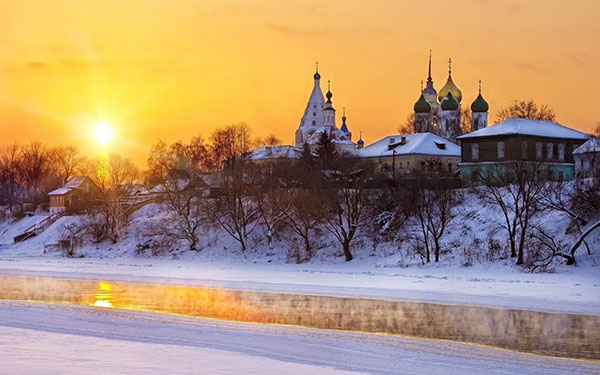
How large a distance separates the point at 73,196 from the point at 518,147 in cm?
4643

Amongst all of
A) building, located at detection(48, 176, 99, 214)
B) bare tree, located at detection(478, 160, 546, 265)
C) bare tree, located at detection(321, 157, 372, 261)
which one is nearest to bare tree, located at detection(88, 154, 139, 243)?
building, located at detection(48, 176, 99, 214)

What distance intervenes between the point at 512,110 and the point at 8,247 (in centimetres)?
6163

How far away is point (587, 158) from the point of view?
61.2 meters

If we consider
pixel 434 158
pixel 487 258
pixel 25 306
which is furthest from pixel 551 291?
pixel 434 158

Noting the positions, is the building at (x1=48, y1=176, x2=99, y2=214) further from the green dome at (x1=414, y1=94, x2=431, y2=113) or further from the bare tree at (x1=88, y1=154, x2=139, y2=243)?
the green dome at (x1=414, y1=94, x2=431, y2=113)

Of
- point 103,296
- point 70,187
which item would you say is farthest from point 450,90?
point 103,296

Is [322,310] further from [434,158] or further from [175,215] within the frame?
[434,158]

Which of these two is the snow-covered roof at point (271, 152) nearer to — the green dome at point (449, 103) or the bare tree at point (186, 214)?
the green dome at point (449, 103)

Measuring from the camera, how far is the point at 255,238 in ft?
202

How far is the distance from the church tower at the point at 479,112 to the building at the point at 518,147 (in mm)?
29686

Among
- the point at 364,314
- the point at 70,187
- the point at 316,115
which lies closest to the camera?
the point at 364,314

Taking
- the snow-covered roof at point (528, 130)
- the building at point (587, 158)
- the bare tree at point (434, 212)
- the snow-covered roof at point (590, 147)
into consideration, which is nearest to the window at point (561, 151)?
the snow-covered roof at point (528, 130)

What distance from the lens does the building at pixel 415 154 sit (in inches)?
3398

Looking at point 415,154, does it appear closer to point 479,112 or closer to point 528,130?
point 479,112
